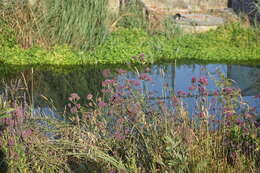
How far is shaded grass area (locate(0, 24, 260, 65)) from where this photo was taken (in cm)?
932

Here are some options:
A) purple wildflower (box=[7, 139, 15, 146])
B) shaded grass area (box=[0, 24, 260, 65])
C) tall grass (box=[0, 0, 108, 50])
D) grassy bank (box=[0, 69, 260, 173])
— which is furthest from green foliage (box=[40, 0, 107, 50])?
purple wildflower (box=[7, 139, 15, 146])

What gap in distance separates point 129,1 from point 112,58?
2.86 m

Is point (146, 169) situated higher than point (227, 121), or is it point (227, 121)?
point (227, 121)

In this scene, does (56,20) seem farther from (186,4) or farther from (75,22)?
(186,4)

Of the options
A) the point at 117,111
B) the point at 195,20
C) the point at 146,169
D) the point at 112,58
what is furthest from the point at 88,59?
the point at 146,169

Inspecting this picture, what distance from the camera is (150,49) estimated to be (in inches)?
396

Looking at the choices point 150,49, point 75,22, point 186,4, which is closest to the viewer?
point 75,22

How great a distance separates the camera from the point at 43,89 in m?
7.42

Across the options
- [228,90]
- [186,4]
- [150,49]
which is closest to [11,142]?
[228,90]

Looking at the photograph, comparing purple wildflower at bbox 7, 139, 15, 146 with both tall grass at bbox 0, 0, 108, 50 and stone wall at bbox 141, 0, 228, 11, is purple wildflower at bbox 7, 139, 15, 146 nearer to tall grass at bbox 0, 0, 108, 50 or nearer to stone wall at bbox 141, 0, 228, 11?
tall grass at bbox 0, 0, 108, 50

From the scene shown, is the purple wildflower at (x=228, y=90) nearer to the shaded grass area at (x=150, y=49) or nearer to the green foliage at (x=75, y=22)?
the shaded grass area at (x=150, y=49)

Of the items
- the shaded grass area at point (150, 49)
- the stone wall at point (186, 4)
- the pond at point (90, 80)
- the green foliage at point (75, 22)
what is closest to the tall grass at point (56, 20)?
the green foliage at point (75, 22)

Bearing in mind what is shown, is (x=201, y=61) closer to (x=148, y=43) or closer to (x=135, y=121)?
(x=148, y=43)

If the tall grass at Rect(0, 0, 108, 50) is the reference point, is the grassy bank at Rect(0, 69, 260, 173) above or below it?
below
